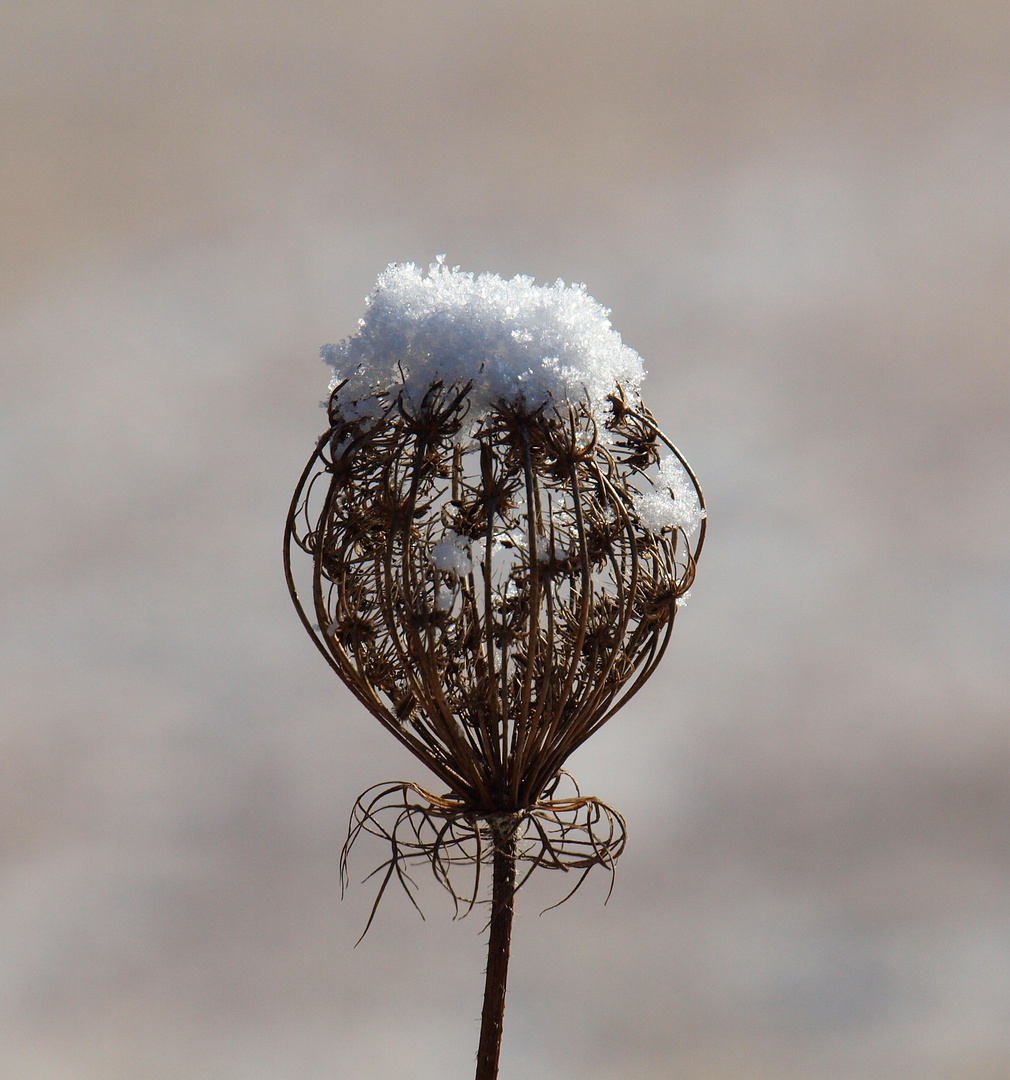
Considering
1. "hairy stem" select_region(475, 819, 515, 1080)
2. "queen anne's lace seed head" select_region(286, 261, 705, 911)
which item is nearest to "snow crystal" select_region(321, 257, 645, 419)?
"queen anne's lace seed head" select_region(286, 261, 705, 911)

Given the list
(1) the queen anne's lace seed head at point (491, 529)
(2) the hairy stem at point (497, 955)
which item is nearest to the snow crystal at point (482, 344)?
(1) the queen anne's lace seed head at point (491, 529)

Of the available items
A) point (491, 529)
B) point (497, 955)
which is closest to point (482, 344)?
point (491, 529)

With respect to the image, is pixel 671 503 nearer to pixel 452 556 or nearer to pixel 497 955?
pixel 452 556

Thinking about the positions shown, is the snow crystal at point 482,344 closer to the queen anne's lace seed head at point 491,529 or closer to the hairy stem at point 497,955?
the queen anne's lace seed head at point 491,529

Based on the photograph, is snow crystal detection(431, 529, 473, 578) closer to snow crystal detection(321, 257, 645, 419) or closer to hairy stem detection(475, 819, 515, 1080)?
snow crystal detection(321, 257, 645, 419)

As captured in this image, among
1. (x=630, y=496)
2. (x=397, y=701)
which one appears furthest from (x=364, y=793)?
(x=630, y=496)
